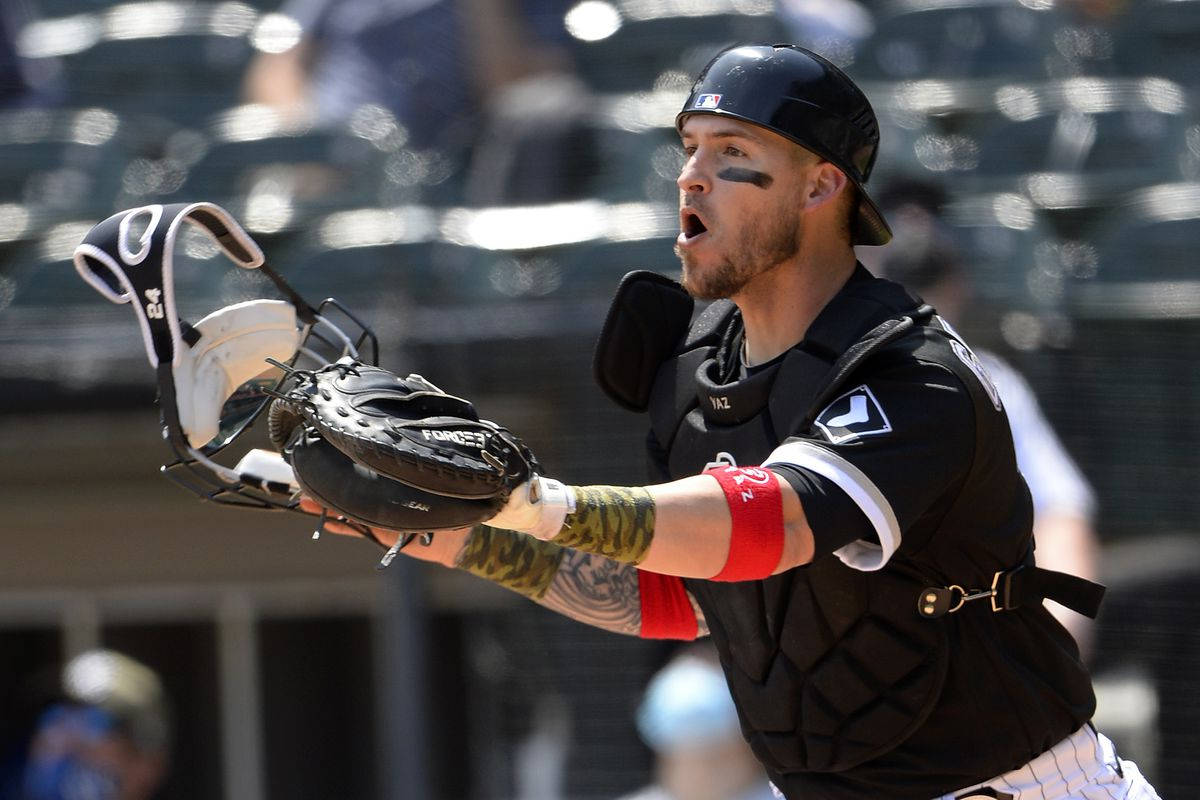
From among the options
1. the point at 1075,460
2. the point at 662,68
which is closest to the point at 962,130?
the point at 662,68

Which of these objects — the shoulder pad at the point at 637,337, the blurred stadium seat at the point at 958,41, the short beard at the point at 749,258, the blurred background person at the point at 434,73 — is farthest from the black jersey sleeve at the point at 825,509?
the blurred stadium seat at the point at 958,41

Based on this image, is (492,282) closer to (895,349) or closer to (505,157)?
(505,157)

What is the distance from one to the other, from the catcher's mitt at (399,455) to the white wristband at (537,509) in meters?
0.01

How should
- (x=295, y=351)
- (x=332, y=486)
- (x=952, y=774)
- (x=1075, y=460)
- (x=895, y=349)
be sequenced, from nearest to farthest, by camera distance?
(x=332, y=486)
(x=895, y=349)
(x=952, y=774)
(x=295, y=351)
(x=1075, y=460)

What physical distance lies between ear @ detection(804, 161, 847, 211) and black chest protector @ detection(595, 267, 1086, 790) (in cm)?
13

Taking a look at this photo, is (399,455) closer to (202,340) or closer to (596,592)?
(202,340)

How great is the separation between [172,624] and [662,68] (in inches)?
108

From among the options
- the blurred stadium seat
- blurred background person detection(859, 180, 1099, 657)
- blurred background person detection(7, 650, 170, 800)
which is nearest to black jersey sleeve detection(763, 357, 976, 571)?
blurred background person detection(859, 180, 1099, 657)

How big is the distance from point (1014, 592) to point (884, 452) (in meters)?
0.42

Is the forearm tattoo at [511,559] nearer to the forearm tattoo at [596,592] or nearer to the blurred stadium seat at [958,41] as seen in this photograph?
the forearm tattoo at [596,592]

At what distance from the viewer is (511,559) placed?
2.66 metres

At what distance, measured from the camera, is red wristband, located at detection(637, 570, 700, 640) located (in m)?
2.77

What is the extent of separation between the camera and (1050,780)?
2.44 m

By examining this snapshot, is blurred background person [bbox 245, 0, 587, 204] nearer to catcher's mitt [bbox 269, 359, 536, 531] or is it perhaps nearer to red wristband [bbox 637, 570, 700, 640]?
red wristband [bbox 637, 570, 700, 640]
